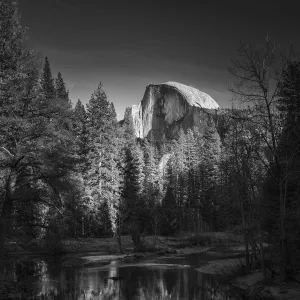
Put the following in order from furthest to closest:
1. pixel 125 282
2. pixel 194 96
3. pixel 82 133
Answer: pixel 194 96 < pixel 82 133 < pixel 125 282

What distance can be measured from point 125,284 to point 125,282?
542mm

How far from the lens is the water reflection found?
15.3 metres

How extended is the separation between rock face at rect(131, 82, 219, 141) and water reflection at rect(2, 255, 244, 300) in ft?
333

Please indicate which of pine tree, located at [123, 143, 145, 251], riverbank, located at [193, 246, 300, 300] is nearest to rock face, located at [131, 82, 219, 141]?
pine tree, located at [123, 143, 145, 251]

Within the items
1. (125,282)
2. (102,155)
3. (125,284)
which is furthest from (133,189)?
(125,284)

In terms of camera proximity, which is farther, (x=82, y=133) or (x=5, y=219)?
(x=82, y=133)

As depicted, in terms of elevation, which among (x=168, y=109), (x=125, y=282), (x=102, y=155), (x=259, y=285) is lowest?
(x=125, y=282)

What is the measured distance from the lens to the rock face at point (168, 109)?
129 m

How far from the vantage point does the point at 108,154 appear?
43375 millimetres

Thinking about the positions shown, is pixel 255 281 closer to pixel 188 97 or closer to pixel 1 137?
pixel 1 137

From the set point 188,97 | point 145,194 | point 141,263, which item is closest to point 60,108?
point 141,263

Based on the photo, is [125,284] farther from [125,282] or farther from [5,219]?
[5,219]

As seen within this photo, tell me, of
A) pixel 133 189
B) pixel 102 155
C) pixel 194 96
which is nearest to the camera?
pixel 102 155

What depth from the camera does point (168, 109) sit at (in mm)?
138750
